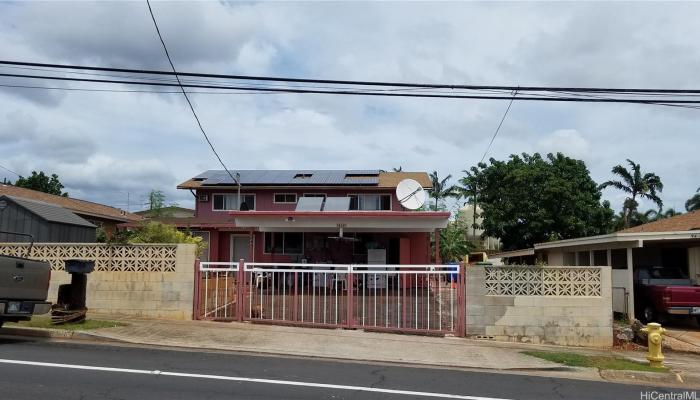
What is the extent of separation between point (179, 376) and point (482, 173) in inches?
1365

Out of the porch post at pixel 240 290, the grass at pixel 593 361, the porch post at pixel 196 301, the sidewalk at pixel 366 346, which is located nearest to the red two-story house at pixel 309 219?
the porch post at pixel 196 301

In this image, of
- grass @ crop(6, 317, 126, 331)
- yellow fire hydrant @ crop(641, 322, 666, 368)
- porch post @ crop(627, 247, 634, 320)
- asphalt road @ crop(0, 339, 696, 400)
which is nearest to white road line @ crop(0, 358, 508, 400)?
asphalt road @ crop(0, 339, 696, 400)

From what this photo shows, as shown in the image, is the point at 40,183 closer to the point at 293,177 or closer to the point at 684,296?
the point at 293,177

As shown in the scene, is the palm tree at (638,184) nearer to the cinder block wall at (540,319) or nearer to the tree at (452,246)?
the tree at (452,246)

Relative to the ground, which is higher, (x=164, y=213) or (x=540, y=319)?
(x=164, y=213)

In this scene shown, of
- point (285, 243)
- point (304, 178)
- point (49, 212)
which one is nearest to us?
point (49, 212)

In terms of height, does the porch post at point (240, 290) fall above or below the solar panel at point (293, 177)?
below

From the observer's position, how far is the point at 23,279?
930cm

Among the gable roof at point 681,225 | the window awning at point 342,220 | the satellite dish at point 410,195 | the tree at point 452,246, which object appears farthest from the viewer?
the tree at point 452,246

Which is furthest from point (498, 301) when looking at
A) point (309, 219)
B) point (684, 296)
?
point (309, 219)

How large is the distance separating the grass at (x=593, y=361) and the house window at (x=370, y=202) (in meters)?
18.5
